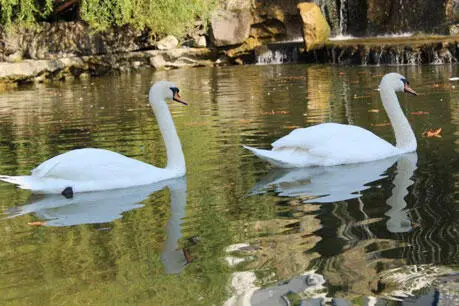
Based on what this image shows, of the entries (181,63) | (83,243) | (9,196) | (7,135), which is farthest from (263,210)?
(181,63)

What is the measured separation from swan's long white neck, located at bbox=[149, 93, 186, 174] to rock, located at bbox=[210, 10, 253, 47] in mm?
20958

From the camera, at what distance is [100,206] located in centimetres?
666

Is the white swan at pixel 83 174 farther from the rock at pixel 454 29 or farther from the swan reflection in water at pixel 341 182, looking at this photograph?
the rock at pixel 454 29

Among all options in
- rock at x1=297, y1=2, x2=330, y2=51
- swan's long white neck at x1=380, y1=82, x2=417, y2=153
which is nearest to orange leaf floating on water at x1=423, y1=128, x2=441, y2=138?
swan's long white neck at x1=380, y1=82, x2=417, y2=153

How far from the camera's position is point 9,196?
7379 millimetres

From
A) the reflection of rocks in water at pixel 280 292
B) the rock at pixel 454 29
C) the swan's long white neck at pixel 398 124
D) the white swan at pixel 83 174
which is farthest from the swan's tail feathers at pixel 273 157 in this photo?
the rock at pixel 454 29

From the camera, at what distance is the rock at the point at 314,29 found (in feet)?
83.8

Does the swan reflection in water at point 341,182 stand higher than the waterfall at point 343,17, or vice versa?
the waterfall at point 343,17

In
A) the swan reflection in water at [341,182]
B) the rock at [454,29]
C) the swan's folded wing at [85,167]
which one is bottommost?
the swan reflection in water at [341,182]

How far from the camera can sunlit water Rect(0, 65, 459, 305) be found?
14.4ft

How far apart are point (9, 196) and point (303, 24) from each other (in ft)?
62.8

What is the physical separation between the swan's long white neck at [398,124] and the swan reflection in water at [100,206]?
2185 mm

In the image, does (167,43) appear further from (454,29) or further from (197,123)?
(197,123)

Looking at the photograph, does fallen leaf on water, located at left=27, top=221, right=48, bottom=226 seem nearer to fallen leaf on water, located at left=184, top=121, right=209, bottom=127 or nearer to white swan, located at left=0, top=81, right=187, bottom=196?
white swan, located at left=0, top=81, right=187, bottom=196
